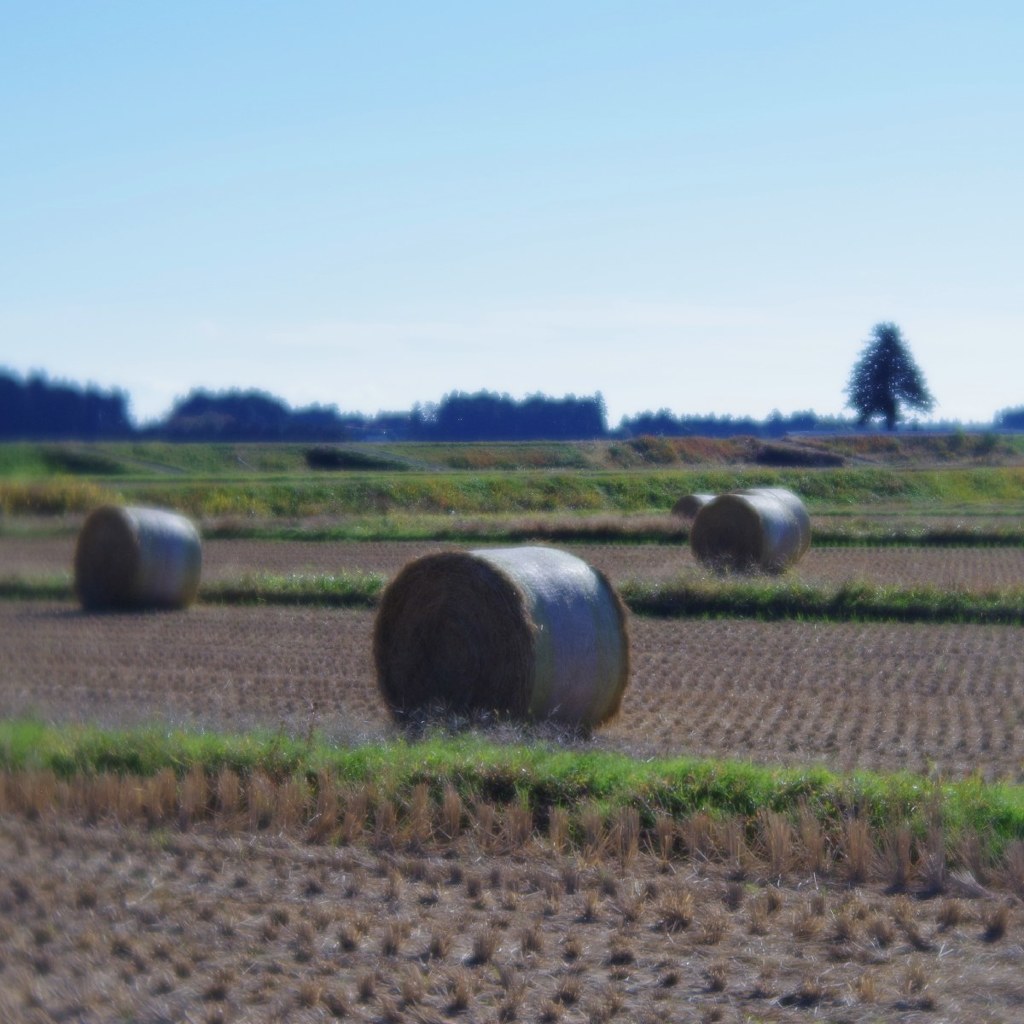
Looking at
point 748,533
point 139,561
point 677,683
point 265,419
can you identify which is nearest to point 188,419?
point 265,419

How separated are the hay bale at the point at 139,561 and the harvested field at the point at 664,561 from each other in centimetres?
355

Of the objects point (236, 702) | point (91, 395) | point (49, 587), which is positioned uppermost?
point (91, 395)

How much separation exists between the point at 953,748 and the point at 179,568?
13.1 meters

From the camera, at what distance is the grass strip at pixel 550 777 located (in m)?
8.18

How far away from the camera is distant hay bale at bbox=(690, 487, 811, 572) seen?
91.2 ft

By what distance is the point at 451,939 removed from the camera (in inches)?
251

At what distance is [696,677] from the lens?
15.8 meters

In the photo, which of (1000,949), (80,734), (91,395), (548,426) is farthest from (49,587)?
(548,426)

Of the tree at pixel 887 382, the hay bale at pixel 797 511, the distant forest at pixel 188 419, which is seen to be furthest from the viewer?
the tree at pixel 887 382

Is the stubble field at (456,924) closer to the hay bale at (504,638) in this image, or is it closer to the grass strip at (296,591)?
the hay bale at (504,638)

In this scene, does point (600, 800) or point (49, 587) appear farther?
point (49, 587)

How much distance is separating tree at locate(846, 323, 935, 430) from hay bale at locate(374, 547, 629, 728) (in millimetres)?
80722

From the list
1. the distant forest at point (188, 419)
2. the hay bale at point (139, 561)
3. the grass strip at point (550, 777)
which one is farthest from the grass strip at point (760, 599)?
the grass strip at point (550, 777)

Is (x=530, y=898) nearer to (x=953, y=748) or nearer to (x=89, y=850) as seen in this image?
(x=89, y=850)
